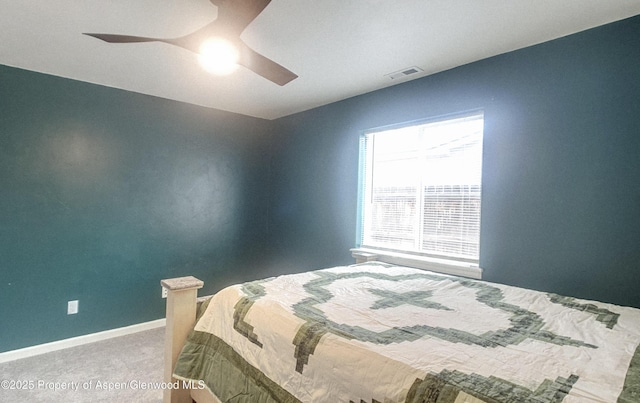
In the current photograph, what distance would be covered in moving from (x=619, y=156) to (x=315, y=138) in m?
2.58

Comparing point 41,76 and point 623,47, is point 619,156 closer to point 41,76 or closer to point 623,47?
point 623,47

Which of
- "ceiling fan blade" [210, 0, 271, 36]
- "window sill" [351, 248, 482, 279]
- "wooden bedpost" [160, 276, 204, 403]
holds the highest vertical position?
"ceiling fan blade" [210, 0, 271, 36]

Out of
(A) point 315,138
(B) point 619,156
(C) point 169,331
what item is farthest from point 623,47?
(C) point 169,331

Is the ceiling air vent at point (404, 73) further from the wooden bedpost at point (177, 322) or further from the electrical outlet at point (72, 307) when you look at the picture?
the electrical outlet at point (72, 307)

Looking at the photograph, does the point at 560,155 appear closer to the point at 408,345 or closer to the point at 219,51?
the point at 408,345

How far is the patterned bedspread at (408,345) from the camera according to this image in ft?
3.08

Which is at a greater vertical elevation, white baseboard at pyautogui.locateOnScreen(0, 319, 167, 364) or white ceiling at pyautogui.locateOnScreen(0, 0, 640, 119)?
white ceiling at pyautogui.locateOnScreen(0, 0, 640, 119)

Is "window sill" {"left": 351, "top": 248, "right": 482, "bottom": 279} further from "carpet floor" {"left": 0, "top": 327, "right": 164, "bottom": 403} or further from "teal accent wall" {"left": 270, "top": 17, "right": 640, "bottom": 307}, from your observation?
"carpet floor" {"left": 0, "top": 327, "right": 164, "bottom": 403}

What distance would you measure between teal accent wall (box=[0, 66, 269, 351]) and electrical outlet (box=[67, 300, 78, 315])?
0.04 meters

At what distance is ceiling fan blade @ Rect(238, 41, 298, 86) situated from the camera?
174cm

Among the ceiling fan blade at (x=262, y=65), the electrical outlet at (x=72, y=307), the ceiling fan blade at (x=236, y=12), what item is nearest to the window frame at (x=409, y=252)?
the ceiling fan blade at (x=262, y=65)

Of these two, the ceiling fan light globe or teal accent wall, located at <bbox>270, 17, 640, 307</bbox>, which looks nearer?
the ceiling fan light globe

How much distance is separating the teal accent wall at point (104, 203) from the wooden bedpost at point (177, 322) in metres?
1.74

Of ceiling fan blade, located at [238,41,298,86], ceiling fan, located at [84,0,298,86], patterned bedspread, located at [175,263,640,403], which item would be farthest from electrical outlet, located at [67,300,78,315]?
ceiling fan blade, located at [238,41,298,86]
